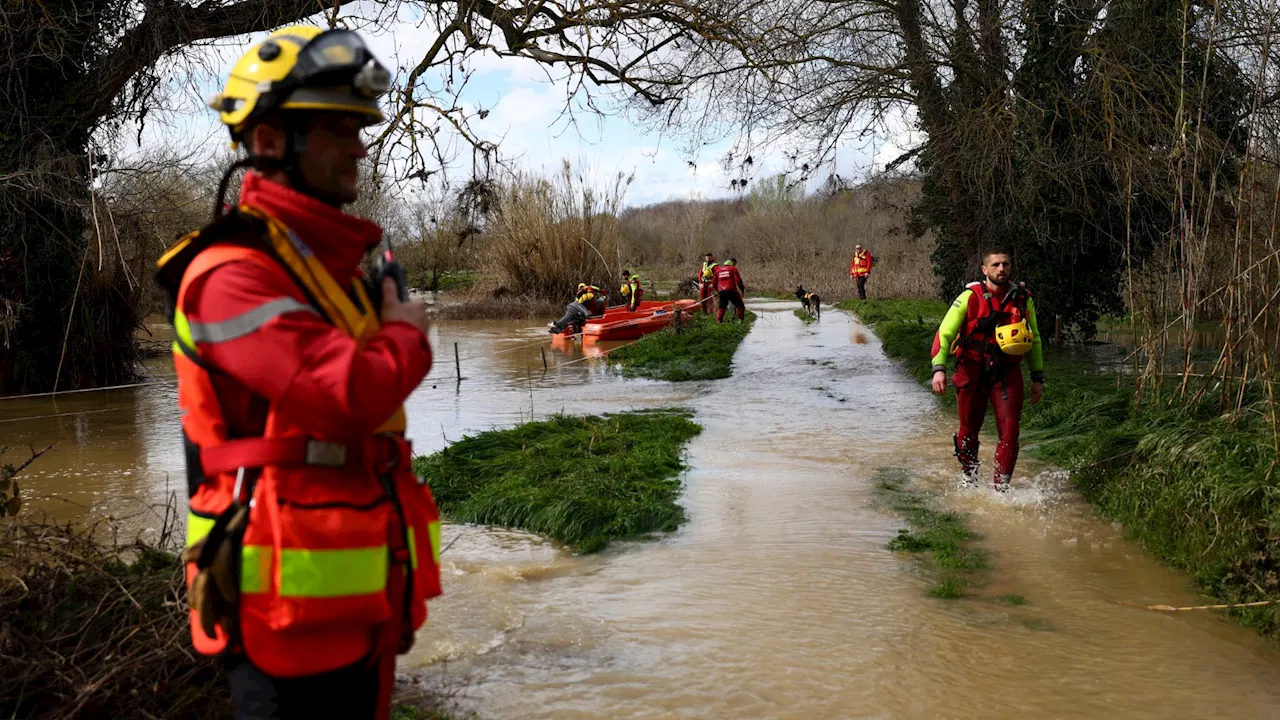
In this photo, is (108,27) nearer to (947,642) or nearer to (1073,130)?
(1073,130)

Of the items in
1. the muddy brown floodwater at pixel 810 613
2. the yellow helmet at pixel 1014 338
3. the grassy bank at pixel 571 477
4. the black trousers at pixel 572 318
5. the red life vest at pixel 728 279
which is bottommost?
the muddy brown floodwater at pixel 810 613

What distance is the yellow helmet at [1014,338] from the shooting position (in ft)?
26.2

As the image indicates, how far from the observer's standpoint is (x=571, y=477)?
28.7ft

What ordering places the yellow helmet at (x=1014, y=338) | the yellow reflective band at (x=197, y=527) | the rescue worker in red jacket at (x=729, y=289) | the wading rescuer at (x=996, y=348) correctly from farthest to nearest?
the rescue worker in red jacket at (x=729, y=289) → the wading rescuer at (x=996, y=348) → the yellow helmet at (x=1014, y=338) → the yellow reflective band at (x=197, y=527)

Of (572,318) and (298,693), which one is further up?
(298,693)

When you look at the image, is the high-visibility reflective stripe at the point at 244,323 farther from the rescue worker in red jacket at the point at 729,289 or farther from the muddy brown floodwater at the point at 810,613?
the rescue worker in red jacket at the point at 729,289

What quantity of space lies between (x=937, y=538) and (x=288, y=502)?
5.67 metres

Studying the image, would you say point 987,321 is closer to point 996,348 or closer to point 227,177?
point 996,348

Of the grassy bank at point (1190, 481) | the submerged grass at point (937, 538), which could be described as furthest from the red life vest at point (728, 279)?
the submerged grass at point (937, 538)

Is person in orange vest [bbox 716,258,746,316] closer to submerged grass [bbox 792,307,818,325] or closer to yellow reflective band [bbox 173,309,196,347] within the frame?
submerged grass [bbox 792,307,818,325]

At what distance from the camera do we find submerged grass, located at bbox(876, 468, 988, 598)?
6355mm

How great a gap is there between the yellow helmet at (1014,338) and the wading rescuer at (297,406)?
6.37m

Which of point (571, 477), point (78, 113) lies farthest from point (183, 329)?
point (78, 113)

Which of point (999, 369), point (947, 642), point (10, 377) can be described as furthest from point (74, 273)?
point (947, 642)
